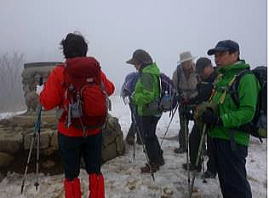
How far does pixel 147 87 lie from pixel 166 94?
0.56 m

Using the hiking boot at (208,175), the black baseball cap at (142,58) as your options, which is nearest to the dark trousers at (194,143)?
the hiking boot at (208,175)

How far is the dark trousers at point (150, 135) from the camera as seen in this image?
6066 millimetres

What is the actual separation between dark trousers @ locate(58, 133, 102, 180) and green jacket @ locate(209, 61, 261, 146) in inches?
63.0

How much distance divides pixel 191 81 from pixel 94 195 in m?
4.05

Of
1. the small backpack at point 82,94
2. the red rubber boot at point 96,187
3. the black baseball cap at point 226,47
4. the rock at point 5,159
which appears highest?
the black baseball cap at point 226,47

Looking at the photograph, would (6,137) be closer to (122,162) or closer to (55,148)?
(55,148)

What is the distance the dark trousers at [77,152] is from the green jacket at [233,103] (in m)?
1.60

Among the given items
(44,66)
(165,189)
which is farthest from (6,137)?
(165,189)

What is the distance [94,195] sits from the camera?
13.1 feet

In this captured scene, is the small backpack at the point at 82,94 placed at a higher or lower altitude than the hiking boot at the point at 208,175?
higher

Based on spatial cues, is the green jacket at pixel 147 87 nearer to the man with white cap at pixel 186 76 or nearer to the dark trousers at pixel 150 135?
the dark trousers at pixel 150 135

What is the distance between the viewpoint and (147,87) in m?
5.79

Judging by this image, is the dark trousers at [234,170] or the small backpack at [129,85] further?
the small backpack at [129,85]

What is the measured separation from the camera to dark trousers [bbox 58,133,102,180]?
149 inches
